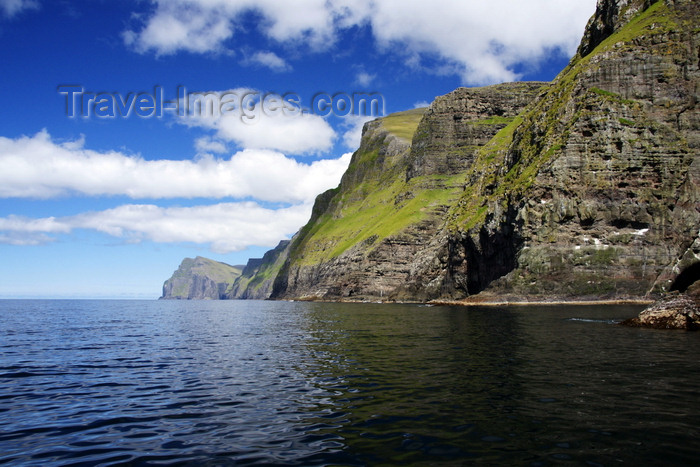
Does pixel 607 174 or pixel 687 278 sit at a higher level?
pixel 607 174

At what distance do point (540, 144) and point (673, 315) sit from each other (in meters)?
63.6

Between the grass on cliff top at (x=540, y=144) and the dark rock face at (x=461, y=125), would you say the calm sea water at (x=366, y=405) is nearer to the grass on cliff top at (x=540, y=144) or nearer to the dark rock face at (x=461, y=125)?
the grass on cliff top at (x=540, y=144)

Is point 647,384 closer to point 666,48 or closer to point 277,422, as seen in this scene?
point 277,422

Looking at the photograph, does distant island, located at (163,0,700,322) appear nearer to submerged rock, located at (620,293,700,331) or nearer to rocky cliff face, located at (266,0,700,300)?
rocky cliff face, located at (266,0,700,300)

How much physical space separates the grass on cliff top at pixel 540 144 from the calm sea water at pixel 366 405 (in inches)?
2499

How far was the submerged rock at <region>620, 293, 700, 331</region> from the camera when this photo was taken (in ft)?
105

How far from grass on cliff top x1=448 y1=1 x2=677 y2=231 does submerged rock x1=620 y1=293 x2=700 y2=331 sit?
1995 inches

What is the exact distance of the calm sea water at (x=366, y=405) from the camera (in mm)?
10227

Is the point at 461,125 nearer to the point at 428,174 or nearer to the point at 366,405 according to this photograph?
the point at 428,174

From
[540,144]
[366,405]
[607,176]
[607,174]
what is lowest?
[366,405]

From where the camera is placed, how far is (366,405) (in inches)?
569

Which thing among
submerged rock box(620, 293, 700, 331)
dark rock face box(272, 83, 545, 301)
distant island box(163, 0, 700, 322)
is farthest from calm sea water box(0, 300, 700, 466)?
dark rock face box(272, 83, 545, 301)

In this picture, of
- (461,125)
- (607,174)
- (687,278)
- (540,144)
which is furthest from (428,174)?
(687,278)

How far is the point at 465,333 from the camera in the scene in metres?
34.7
